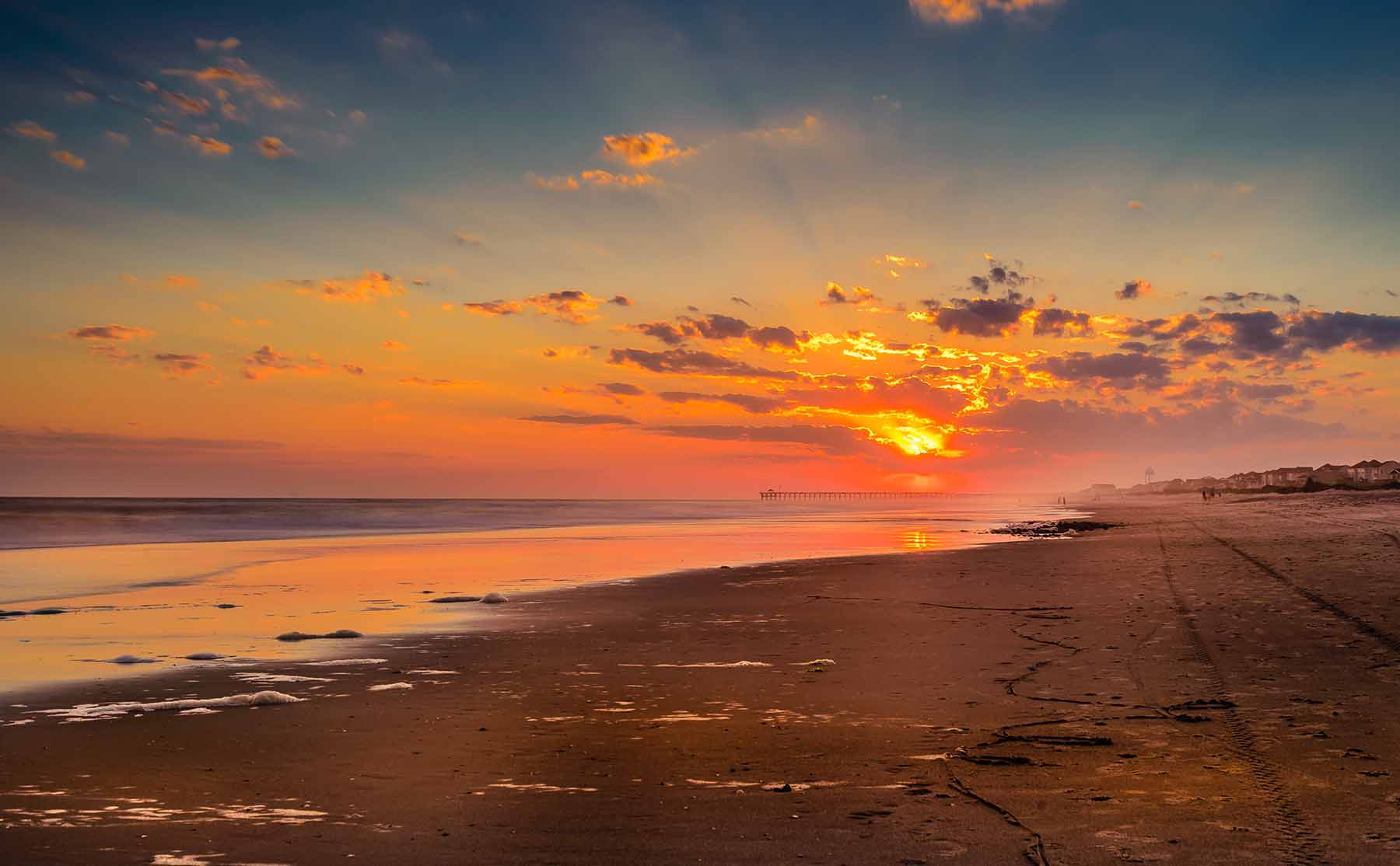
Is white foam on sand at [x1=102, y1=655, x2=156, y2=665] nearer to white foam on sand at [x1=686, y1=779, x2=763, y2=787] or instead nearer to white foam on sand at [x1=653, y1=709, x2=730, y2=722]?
white foam on sand at [x1=653, y1=709, x2=730, y2=722]

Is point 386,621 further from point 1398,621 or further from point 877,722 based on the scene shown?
point 1398,621

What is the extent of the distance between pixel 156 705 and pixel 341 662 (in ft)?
9.73

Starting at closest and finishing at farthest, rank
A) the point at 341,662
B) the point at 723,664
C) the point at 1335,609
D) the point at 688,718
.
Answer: the point at 688,718, the point at 723,664, the point at 341,662, the point at 1335,609

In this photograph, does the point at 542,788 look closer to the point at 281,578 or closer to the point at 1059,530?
the point at 281,578

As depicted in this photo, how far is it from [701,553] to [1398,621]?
2694cm

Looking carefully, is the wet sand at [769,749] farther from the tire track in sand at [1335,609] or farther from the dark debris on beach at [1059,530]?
the dark debris on beach at [1059,530]

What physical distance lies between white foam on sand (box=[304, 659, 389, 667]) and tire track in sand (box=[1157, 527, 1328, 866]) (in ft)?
33.9

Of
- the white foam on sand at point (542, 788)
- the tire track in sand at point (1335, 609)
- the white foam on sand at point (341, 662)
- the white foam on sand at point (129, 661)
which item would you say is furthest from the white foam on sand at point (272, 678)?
the tire track in sand at point (1335, 609)

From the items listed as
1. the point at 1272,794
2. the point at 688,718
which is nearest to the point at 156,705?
the point at 688,718

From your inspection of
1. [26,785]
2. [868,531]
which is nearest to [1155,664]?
[26,785]

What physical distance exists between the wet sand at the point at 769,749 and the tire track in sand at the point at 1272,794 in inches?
1.1

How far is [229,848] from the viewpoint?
19.0ft

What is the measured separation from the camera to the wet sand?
5820 mm

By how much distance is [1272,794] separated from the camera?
647 cm
